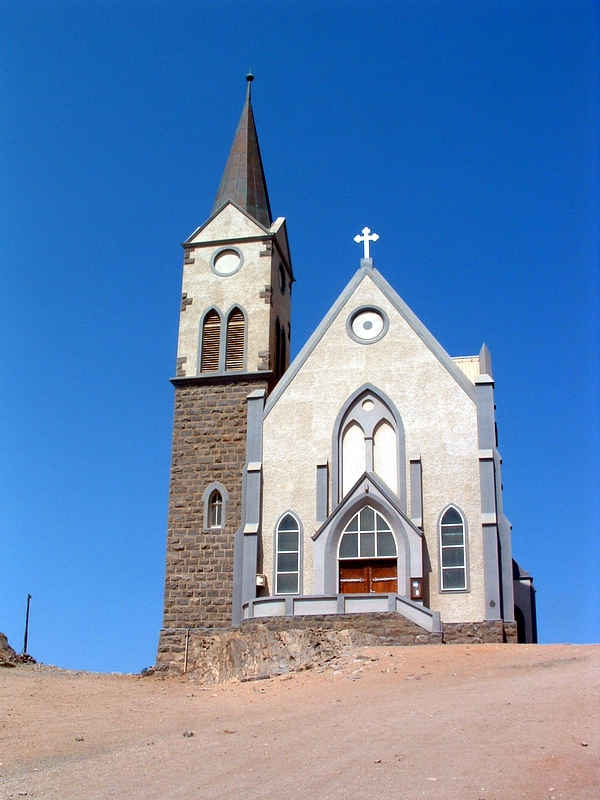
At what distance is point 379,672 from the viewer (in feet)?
74.0

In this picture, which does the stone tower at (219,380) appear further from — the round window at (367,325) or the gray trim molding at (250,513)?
the round window at (367,325)

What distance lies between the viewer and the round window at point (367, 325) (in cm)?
3369

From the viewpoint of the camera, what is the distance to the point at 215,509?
34.1m

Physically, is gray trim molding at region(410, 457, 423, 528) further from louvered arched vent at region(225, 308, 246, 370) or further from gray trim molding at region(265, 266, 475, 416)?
louvered arched vent at region(225, 308, 246, 370)

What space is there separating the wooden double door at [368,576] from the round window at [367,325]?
7.12 meters

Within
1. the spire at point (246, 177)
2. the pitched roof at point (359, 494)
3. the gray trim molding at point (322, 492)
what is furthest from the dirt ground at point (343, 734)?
the spire at point (246, 177)

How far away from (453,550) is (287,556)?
4982 mm

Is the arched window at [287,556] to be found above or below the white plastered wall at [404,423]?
below

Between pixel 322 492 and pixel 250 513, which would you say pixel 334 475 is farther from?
pixel 250 513

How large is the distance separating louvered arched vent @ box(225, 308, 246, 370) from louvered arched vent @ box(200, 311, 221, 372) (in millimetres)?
358

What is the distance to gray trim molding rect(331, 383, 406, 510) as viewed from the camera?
1249 inches

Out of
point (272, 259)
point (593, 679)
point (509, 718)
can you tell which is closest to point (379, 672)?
point (593, 679)

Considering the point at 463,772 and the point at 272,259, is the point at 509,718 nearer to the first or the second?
the point at 463,772

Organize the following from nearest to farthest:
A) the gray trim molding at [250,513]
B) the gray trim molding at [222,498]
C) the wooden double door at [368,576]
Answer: the wooden double door at [368,576]
the gray trim molding at [250,513]
the gray trim molding at [222,498]
